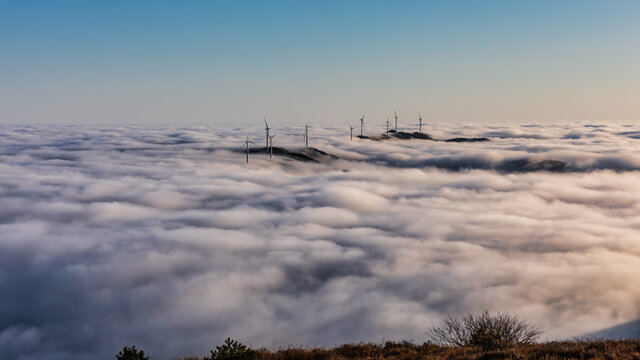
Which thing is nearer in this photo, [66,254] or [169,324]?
[169,324]

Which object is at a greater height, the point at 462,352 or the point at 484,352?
the point at 484,352

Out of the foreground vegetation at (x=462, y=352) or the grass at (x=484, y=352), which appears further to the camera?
the foreground vegetation at (x=462, y=352)

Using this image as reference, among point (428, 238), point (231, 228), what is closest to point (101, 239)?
point (231, 228)

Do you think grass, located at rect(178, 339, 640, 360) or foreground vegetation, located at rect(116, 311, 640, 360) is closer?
grass, located at rect(178, 339, 640, 360)

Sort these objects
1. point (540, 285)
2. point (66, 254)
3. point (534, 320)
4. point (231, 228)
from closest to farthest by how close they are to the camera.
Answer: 1. point (534, 320)
2. point (540, 285)
3. point (66, 254)
4. point (231, 228)

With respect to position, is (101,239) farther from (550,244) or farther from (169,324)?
(550,244)

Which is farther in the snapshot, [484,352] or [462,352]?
[462,352]

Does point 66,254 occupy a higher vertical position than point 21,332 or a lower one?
higher

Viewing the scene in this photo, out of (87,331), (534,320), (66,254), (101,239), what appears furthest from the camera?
(101,239)
